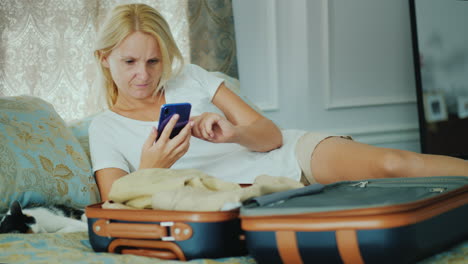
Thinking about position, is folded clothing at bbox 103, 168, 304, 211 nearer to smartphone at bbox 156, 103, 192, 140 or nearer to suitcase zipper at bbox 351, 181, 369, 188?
suitcase zipper at bbox 351, 181, 369, 188

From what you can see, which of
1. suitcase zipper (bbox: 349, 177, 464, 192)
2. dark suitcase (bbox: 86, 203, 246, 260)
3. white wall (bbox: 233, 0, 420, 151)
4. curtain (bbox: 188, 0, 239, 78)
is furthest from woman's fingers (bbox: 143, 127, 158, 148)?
white wall (bbox: 233, 0, 420, 151)

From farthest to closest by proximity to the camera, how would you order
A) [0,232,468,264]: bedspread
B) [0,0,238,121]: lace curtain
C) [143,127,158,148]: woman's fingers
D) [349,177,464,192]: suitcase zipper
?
[0,0,238,121]: lace curtain → [143,127,158,148]: woman's fingers → [349,177,464,192]: suitcase zipper → [0,232,468,264]: bedspread

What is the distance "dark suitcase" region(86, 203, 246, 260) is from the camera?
0.87 m

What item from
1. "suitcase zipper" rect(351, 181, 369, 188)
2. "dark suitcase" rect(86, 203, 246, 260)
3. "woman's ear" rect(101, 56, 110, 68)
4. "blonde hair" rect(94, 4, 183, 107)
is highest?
"blonde hair" rect(94, 4, 183, 107)

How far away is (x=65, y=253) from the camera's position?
97cm

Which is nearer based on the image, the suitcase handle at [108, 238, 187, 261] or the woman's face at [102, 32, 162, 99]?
the suitcase handle at [108, 238, 187, 261]

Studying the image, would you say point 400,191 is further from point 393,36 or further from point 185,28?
point 393,36

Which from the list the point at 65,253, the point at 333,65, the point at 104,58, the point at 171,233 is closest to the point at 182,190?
the point at 171,233

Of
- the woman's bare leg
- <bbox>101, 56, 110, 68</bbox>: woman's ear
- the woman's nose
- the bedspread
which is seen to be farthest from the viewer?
<bbox>101, 56, 110, 68</bbox>: woman's ear

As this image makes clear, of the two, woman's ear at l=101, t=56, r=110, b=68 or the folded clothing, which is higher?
woman's ear at l=101, t=56, r=110, b=68

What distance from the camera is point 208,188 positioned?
1.03 meters

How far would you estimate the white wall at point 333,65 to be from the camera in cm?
285

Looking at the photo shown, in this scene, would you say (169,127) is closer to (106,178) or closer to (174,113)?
(174,113)

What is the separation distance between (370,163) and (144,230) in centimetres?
75
